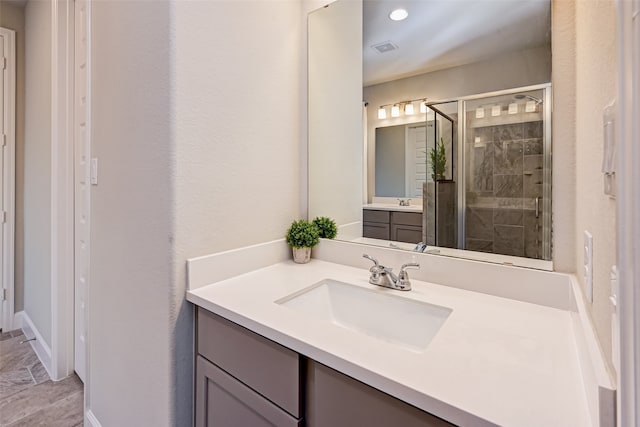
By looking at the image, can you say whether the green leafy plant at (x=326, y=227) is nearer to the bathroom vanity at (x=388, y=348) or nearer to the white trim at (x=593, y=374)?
the bathroom vanity at (x=388, y=348)

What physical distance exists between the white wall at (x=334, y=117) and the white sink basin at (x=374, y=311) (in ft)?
1.35

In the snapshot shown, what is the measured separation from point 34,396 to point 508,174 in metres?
2.62

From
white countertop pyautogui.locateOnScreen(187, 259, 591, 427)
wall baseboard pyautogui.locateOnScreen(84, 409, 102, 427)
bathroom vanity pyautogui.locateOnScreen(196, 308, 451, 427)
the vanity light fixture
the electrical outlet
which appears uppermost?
the vanity light fixture

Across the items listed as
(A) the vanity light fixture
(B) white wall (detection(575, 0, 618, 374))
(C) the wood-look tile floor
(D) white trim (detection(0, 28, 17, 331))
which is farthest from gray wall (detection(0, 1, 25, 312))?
(B) white wall (detection(575, 0, 618, 374))

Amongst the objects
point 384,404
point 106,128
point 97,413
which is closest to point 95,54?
point 106,128

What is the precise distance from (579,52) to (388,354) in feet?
3.05

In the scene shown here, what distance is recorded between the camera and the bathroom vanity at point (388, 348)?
0.56 meters

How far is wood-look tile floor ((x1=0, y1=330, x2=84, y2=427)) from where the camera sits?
161cm

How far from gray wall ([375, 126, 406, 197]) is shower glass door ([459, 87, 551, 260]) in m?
0.26

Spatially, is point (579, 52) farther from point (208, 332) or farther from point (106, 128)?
point (106, 128)

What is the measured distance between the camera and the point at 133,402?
1.19 meters

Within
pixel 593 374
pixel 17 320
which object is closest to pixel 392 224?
pixel 593 374

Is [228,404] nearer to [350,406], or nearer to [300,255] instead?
[350,406]

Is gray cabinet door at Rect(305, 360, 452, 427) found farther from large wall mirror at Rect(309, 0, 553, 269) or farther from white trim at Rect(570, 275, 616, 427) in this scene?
large wall mirror at Rect(309, 0, 553, 269)
